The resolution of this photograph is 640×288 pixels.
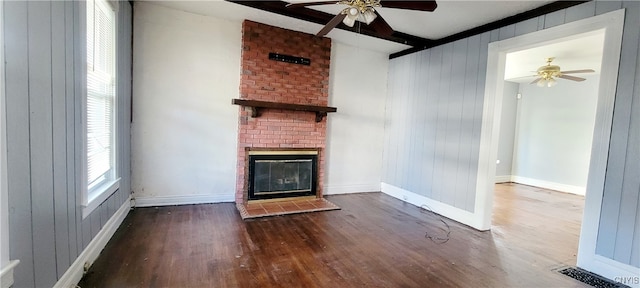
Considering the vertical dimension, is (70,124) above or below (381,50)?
below

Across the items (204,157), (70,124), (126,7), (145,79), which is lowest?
(204,157)

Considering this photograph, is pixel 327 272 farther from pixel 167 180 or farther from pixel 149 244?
pixel 167 180

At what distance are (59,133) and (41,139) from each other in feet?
0.69

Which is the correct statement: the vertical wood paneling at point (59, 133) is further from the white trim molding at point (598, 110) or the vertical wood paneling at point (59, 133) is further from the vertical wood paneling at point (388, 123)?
the vertical wood paneling at point (388, 123)

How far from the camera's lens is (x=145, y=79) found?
373 cm

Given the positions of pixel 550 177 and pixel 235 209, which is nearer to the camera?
pixel 235 209

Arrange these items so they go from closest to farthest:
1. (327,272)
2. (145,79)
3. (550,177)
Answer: (327,272) < (145,79) < (550,177)

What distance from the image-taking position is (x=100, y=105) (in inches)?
104

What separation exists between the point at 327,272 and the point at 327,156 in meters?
2.83

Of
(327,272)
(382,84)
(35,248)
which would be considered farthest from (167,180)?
(382,84)

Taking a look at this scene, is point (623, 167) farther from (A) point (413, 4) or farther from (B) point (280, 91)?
(B) point (280, 91)

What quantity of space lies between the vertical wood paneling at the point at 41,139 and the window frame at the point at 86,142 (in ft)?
1.46

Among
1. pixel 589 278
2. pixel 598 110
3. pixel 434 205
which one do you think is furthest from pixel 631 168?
pixel 434 205

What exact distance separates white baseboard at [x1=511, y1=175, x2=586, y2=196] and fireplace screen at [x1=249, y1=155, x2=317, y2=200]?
19.3 feet
